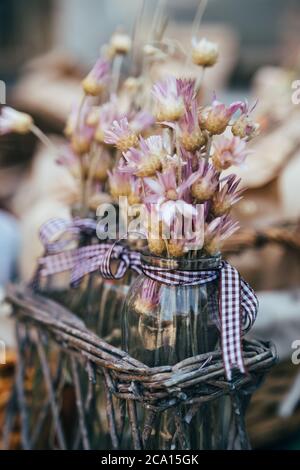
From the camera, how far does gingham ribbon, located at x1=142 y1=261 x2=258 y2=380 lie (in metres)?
0.78

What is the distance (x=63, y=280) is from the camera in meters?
1.30

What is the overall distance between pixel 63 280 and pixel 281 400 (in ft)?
1.47

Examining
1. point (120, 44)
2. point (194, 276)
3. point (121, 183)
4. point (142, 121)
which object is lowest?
point (194, 276)

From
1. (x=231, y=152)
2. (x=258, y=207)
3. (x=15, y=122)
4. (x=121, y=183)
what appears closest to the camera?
(x=231, y=152)

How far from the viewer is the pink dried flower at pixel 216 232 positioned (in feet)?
2.59

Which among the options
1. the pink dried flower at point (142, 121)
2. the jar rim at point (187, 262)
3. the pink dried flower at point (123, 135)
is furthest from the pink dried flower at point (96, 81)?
the jar rim at point (187, 262)

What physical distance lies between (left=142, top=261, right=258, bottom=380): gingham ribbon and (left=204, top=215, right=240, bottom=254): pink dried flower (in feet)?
0.10

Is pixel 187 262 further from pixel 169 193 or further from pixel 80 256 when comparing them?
pixel 80 256

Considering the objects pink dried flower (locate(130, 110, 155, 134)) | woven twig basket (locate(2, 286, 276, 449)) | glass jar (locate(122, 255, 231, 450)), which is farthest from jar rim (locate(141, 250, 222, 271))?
pink dried flower (locate(130, 110, 155, 134))

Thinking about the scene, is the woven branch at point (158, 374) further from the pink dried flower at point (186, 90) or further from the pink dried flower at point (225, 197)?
the pink dried flower at point (186, 90)

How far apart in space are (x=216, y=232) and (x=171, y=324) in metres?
0.12

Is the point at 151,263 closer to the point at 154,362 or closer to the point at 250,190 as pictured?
the point at 154,362

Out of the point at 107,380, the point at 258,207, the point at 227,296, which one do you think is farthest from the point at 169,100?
the point at 258,207

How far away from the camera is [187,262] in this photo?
2.61ft
